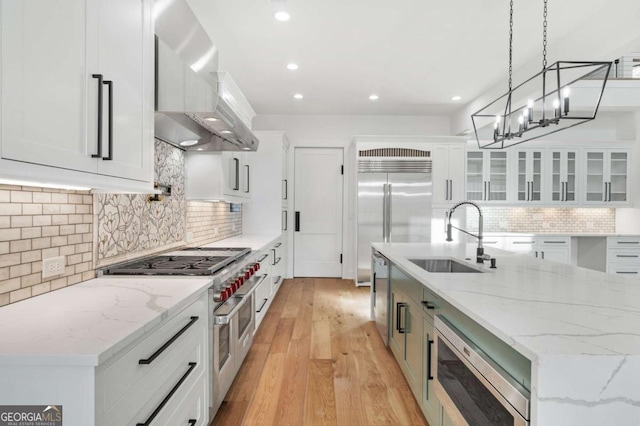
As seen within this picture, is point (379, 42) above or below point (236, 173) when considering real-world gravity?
above

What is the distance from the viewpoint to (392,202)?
5.35 meters

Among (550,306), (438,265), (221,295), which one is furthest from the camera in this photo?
(438,265)

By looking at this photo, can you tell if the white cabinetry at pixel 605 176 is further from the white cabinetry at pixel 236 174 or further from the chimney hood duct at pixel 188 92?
the chimney hood duct at pixel 188 92

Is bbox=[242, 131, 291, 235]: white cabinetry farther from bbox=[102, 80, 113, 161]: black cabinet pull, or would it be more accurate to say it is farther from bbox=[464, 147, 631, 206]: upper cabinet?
bbox=[102, 80, 113, 161]: black cabinet pull

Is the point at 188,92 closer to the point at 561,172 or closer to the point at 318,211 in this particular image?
the point at 318,211

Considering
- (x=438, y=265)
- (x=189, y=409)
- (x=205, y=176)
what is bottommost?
(x=189, y=409)

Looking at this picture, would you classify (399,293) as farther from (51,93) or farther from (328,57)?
(328,57)

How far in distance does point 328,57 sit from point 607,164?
4996 millimetres

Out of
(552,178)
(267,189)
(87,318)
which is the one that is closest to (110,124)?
(87,318)

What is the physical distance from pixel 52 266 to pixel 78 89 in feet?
2.71

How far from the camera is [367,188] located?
5.39m

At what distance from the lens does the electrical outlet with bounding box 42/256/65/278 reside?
4.82ft

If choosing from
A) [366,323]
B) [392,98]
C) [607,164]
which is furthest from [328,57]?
[607,164]

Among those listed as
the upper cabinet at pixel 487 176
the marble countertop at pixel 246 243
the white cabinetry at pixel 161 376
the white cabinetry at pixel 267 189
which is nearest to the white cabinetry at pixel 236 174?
the marble countertop at pixel 246 243
